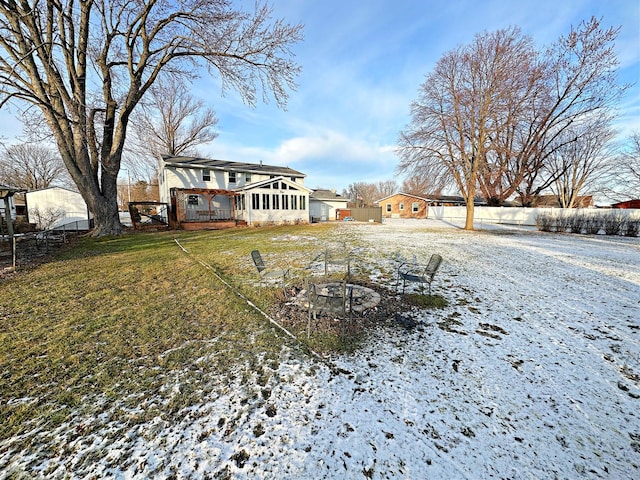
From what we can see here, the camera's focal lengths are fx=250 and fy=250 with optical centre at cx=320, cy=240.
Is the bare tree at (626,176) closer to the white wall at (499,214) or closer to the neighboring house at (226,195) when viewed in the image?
the white wall at (499,214)

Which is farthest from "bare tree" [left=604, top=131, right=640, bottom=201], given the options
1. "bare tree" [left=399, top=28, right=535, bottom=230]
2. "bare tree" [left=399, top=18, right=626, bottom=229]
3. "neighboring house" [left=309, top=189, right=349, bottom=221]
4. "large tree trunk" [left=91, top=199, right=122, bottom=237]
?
"large tree trunk" [left=91, top=199, right=122, bottom=237]

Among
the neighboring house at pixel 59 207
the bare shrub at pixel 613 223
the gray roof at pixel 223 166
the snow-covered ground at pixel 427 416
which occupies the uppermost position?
the gray roof at pixel 223 166

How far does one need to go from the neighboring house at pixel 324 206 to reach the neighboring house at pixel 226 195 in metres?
4.99

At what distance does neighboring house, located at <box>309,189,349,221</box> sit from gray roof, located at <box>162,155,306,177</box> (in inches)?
126

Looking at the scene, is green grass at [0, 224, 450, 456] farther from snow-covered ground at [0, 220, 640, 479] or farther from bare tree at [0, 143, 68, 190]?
bare tree at [0, 143, 68, 190]

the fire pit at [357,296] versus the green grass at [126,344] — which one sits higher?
the fire pit at [357,296]

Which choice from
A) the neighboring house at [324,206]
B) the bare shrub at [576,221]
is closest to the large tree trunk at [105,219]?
the neighboring house at [324,206]

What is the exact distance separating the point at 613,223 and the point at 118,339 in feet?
81.3

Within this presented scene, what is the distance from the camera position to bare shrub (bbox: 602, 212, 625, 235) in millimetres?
15536

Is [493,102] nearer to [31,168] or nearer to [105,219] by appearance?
[105,219]

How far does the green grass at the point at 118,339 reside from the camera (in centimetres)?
261

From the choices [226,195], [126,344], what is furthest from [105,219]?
[126,344]

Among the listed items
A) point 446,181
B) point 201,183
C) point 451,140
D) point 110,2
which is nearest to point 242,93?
point 110,2

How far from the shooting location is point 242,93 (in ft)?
46.3
